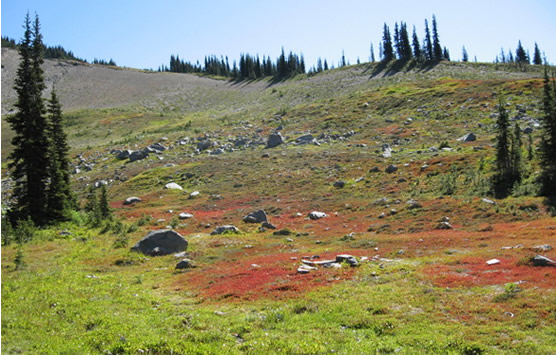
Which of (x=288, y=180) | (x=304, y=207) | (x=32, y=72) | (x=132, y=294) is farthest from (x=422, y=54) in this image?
(x=132, y=294)

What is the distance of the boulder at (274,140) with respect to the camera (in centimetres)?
7406

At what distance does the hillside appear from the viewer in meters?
11.3

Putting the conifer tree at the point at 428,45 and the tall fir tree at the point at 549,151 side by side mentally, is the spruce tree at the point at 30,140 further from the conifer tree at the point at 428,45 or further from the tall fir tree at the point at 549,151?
the conifer tree at the point at 428,45

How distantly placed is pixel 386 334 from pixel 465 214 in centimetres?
2313

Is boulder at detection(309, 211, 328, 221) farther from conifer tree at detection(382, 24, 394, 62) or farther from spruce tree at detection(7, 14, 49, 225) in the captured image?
conifer tree at detection(382, 24, 394, 62)

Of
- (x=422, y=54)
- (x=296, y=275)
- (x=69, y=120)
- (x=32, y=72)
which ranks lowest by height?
(x=296, y=275)

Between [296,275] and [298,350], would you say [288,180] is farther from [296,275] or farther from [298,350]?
[298,350]

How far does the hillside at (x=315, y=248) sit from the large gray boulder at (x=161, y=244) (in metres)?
0.99

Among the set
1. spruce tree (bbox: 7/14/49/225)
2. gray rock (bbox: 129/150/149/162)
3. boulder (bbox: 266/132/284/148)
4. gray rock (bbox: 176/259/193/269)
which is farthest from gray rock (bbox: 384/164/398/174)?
gray rock (bbox: 129/150/149/162)

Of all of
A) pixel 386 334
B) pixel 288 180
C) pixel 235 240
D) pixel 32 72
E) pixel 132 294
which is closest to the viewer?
pixel 386 334

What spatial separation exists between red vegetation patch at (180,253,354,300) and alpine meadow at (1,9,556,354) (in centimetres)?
15

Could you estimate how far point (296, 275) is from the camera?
18453mm

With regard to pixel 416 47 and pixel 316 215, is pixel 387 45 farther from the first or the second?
pixel 316 215

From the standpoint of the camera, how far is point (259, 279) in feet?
60.5
